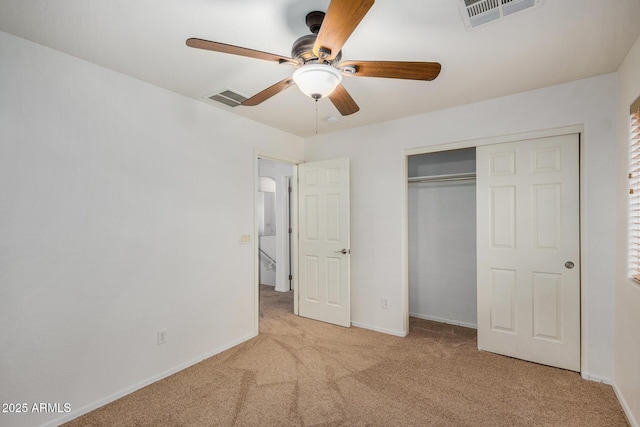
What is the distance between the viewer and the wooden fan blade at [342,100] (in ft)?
6.20

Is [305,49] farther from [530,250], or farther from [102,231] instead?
[530,250]

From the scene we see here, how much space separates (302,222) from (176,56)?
8.09 feet

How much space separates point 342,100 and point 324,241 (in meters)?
2.18

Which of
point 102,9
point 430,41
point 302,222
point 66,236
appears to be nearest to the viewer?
point 102,9

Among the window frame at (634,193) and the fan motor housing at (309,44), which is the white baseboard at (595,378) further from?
the fan motor housing at (309,44)

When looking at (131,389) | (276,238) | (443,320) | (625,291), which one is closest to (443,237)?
(443,320)

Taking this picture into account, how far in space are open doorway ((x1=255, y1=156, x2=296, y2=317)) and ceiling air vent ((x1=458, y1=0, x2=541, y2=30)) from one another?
2.96 metres

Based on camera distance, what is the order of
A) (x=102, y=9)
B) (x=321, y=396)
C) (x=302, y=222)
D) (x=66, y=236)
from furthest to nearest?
1. (x=302, y=222)
2. (x=321, y=396)
3. (x=66, y=236)
4. (x=102, y=9)

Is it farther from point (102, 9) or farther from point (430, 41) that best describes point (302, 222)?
point (102, 9)

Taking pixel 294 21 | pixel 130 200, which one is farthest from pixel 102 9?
pixel 130 200

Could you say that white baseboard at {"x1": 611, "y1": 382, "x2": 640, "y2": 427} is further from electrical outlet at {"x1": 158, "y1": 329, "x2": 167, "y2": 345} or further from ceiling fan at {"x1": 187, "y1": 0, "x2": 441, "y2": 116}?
electrical outlet at {"x1": 158, "y1": 329, "x2": 167, "y2": 345}

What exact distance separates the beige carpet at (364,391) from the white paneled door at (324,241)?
672 mm

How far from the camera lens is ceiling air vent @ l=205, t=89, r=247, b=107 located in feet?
8.81

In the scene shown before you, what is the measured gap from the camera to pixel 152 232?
8.36 feet
